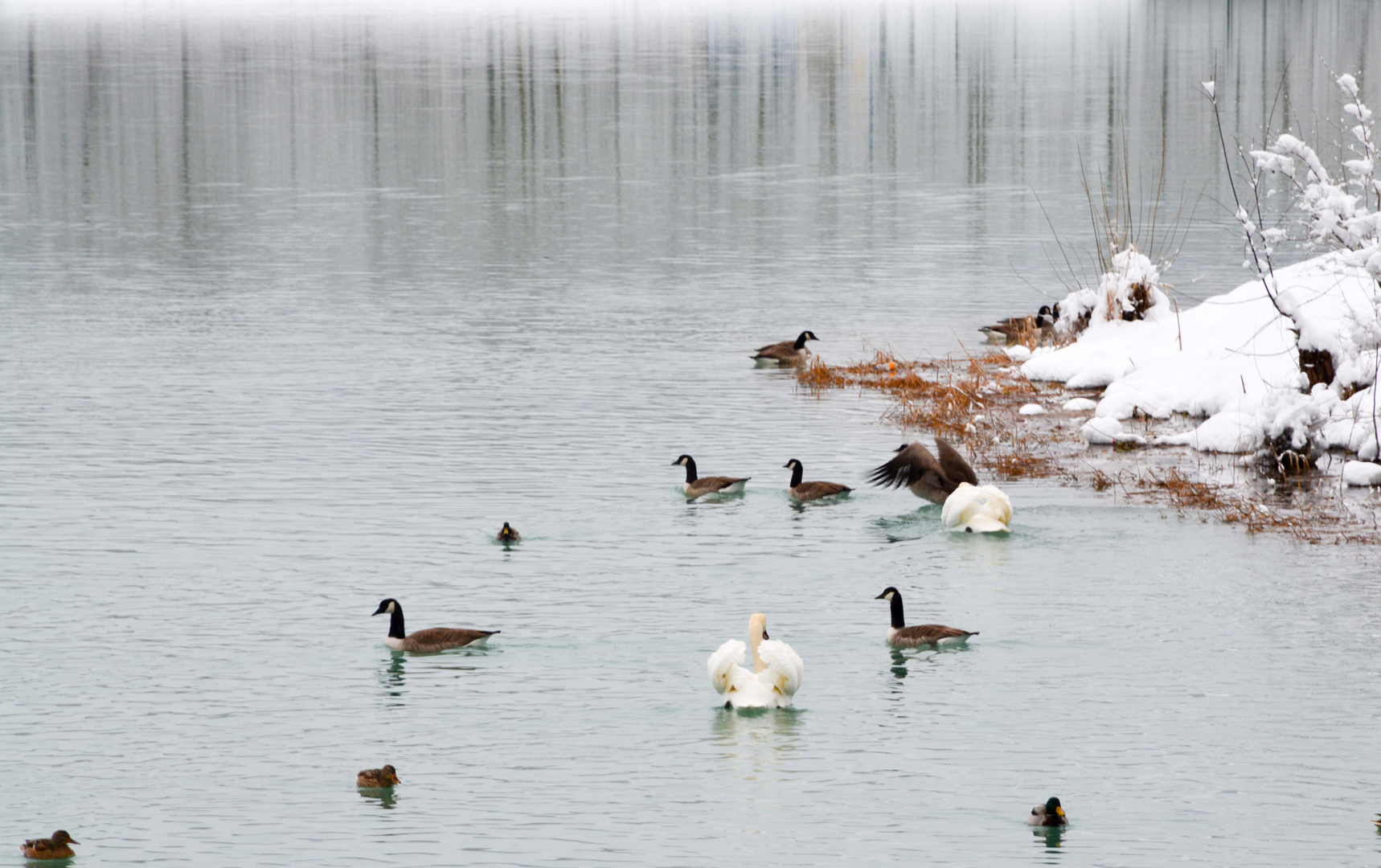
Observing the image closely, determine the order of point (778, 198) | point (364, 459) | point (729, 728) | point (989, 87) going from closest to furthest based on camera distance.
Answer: point (729, 728) → point (364, 459) → point (778, 198) → point (989, 87)

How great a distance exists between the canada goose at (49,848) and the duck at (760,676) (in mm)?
5712

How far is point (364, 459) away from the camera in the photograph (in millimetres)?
27016

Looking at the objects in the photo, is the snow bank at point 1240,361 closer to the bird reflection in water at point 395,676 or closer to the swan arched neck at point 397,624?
the swan arched neck at point 397,624

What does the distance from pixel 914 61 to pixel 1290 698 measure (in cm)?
10916

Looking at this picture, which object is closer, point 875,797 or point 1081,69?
point 875,797

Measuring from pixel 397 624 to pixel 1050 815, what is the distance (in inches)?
289

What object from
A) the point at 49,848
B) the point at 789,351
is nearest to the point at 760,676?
the point at 49,848

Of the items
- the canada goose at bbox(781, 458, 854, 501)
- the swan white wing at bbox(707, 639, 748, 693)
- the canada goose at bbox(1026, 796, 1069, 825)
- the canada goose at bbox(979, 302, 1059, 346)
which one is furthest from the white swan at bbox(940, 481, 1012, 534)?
the canada goose at bbox(979, 302, 1059, 346)

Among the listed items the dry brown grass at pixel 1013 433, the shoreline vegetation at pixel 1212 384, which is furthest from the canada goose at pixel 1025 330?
the dry brown grass at pixel 1013 433

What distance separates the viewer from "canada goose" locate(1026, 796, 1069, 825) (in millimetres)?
14102

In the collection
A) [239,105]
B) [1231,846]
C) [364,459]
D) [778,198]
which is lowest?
[1231,846]

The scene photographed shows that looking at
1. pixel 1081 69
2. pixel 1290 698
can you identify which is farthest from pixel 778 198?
pixel 1081 69

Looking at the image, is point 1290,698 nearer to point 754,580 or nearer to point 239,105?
point 754,580

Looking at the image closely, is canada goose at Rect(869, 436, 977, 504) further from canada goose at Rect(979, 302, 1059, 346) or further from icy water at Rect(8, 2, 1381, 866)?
canada goose at Rect(979, 302, 1059, 346)
